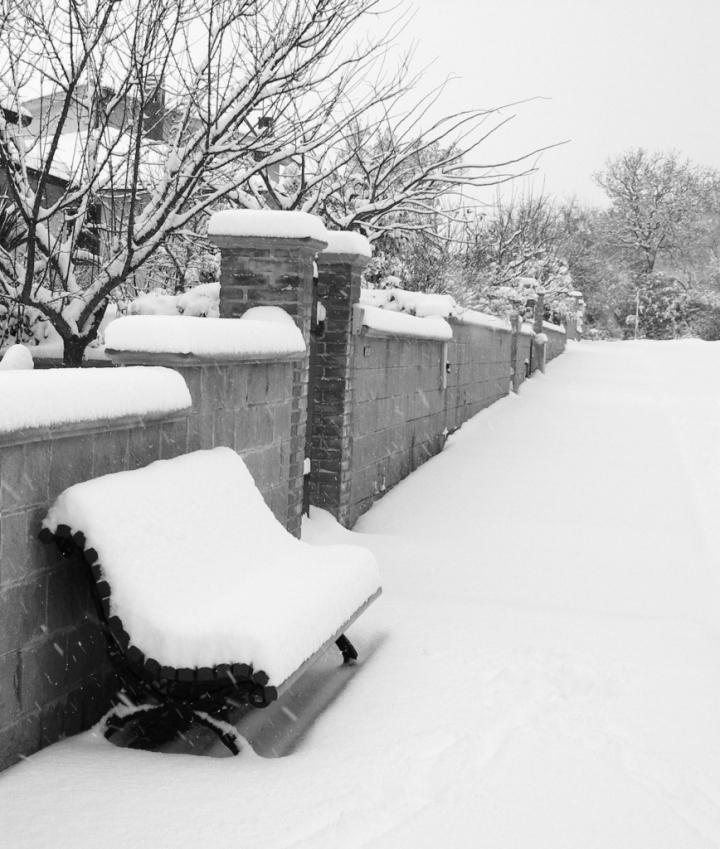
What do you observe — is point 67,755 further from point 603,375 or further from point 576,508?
point 603,375

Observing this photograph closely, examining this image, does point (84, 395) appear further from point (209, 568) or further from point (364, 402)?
point (364, 402)

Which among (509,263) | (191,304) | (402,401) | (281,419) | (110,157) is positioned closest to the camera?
(281,419)

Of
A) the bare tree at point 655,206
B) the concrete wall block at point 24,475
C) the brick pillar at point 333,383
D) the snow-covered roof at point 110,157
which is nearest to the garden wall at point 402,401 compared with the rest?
the brick pillar at point 333,383

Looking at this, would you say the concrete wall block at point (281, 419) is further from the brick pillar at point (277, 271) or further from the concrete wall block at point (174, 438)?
the concrete wall block at point (174, 438)

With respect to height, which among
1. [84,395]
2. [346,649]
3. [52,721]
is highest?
[84,395]

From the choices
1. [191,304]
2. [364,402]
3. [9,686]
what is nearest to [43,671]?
[9,686]

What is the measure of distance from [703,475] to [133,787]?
7733 mm

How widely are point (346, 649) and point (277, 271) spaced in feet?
7.98

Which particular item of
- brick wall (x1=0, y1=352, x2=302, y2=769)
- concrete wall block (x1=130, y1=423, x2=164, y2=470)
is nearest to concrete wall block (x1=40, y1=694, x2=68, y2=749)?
brick wall (x1=0, y1=352, x2=302, y2=769)

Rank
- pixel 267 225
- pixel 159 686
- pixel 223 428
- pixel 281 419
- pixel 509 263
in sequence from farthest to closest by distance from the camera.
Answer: pixel 509 263 < pixel 281 419 < pixel 267 225 < pixel 223 428 < pixel 159 686

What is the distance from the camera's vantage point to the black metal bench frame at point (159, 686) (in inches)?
104

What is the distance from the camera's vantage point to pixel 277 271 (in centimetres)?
534

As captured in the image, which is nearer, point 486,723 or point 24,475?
point 24,475

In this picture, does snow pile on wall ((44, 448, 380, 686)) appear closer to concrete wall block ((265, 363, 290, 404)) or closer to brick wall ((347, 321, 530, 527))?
concrete wall block ((265, 363, 290, 404))
